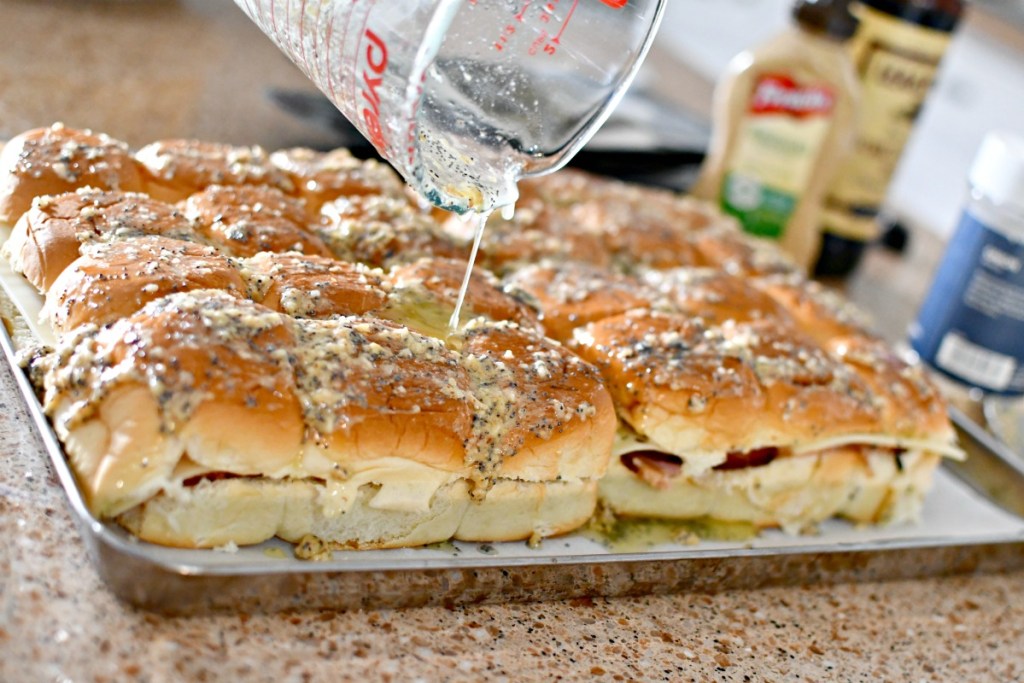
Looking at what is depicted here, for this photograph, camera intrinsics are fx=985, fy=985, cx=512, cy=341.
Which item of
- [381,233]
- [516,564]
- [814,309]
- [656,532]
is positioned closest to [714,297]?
[814,309]

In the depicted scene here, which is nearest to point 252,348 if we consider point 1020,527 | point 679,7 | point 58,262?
point 58,262

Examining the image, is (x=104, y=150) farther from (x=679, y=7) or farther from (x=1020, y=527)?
(x=679, y=7)

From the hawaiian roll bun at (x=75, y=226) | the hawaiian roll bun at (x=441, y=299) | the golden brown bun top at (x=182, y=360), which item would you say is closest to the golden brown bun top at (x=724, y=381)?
the hawaiian roll bun at (x=441, y=299)

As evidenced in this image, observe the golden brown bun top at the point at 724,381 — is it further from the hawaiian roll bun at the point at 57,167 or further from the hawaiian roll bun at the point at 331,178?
the hawaiian roll bun at the point at 57,167

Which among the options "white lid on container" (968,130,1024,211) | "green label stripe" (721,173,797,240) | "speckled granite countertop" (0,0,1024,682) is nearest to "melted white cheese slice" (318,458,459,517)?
"speckled granite countertop" (0,0,1024,682)

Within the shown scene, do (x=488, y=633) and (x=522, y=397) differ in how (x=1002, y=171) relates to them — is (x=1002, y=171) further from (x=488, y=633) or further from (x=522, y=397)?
(x=488, y=633)
